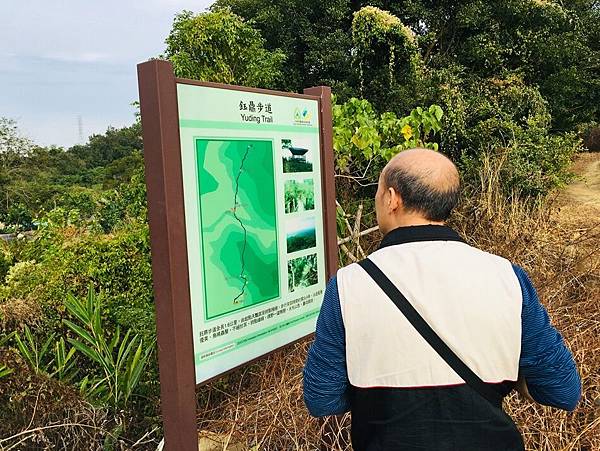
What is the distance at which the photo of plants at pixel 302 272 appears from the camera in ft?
9.27

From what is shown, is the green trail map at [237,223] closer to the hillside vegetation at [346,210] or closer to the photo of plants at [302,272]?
the photo of plants at [302,272]

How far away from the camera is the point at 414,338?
4.87ft

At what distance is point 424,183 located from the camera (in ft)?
5.23

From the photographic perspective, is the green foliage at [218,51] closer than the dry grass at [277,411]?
No

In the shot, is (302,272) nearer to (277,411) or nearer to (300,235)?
(300,235)

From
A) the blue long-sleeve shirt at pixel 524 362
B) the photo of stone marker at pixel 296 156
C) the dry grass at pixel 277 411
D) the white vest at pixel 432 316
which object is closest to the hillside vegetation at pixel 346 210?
the dry grass at pixel 277 411

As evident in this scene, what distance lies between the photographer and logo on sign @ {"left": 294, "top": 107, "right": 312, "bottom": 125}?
288 cm

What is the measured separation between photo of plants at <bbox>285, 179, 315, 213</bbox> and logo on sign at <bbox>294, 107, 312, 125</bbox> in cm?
28

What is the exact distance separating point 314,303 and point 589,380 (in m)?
1.63

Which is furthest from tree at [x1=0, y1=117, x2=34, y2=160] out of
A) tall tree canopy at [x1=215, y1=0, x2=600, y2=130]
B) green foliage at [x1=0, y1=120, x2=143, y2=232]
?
tall tree canopy at [x1=215, y1=0, x2=600, y2=130]

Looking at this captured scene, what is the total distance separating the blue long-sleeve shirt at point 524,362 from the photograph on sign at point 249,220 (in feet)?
2.41

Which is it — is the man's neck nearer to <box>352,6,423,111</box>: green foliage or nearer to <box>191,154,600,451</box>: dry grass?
<box>191,154,600,451</box>: dry grass

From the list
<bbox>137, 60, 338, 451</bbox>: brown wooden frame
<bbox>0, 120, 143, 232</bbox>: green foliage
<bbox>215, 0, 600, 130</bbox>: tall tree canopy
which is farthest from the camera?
<bbox>0, 120, 143, 232</bbox>: green foliage

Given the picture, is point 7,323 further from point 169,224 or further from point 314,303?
point 169,224
